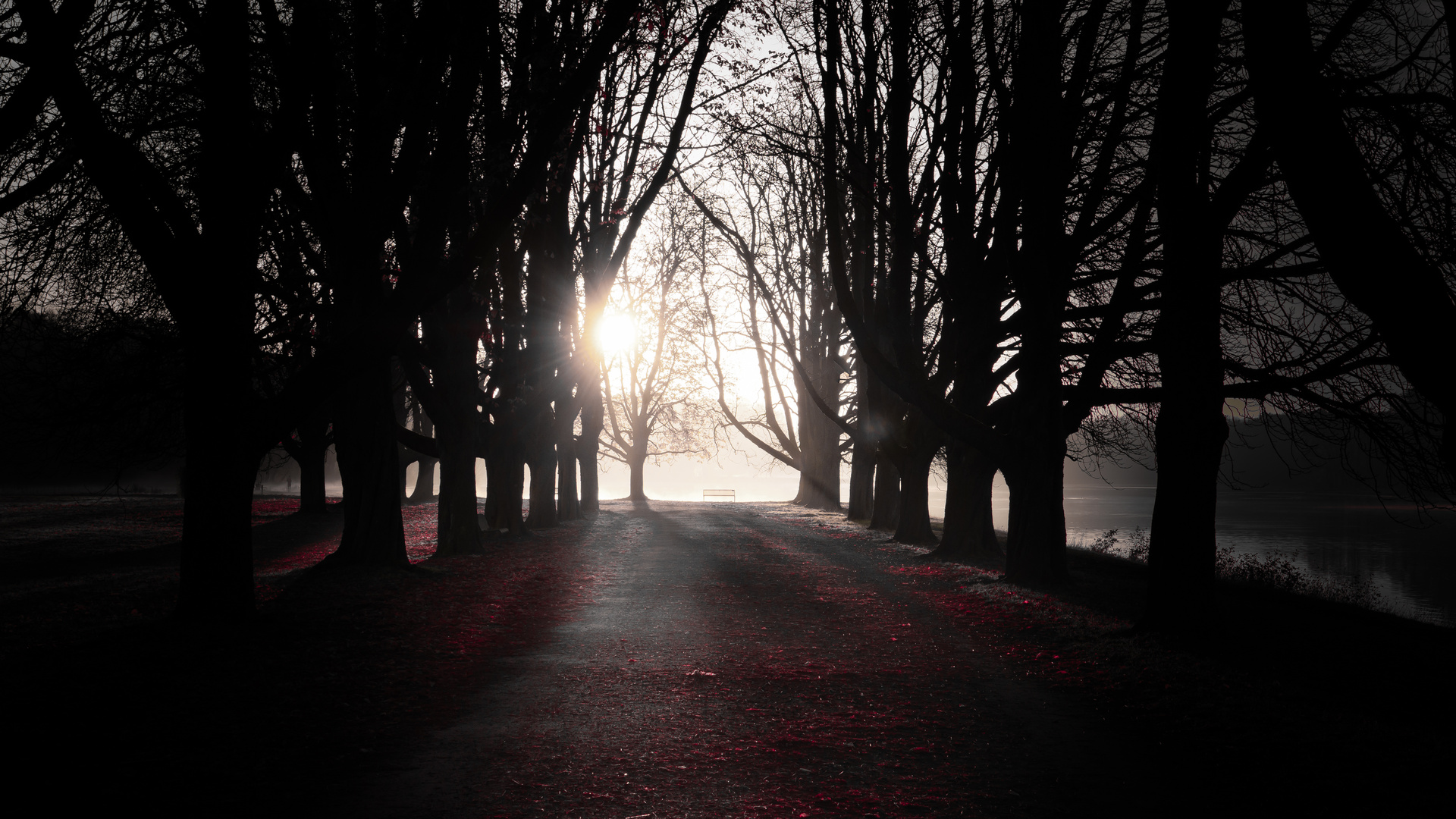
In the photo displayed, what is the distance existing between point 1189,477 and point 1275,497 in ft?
258

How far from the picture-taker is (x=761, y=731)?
5738 millimetres

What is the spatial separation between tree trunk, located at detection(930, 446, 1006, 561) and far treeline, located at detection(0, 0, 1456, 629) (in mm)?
97

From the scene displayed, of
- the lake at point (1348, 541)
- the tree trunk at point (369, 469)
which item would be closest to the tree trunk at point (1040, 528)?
the lake at point (1348, 541)

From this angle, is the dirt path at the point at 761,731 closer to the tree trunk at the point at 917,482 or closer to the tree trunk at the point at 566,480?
the tree trunk at the point at 917,482

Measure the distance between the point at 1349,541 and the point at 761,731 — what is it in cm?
3305

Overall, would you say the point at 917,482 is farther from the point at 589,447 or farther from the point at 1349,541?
the point at 1349,541

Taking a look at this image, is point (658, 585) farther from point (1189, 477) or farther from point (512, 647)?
point (1189, 477)

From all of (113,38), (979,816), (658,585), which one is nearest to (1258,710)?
(979,816)

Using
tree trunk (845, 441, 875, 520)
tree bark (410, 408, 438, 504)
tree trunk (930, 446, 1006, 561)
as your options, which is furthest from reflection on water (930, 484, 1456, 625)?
tree bark (410, 408, 438, 504)

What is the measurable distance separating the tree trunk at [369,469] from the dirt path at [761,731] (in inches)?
173

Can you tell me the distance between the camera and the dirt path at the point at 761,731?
14.8 ft

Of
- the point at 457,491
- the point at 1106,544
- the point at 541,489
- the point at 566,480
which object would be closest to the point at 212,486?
the point at 457,491

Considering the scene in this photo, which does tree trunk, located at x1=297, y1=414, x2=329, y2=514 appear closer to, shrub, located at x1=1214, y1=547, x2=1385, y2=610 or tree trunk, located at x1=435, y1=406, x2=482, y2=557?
tree trunk, located at x1=435, y1=406, x2=482, y2=557

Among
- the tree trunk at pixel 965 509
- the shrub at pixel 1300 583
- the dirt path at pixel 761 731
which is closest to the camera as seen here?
the dirt path at pixel 761 731
